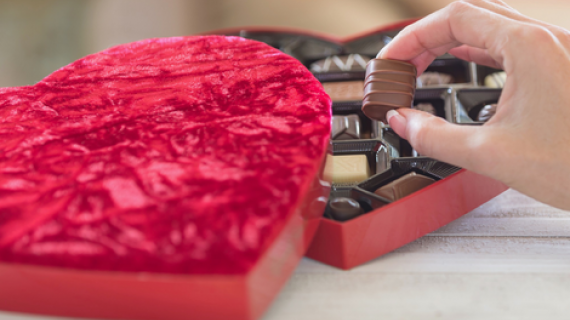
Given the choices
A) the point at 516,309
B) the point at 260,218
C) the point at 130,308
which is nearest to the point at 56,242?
the point at 130,308

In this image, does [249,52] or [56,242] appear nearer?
[56,242]

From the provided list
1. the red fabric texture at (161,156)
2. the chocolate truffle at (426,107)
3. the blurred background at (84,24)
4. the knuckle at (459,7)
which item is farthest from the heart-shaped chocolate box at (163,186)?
the blurred background at (84,24)

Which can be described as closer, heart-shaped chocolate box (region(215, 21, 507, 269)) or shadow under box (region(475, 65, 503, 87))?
heart-shaped chocolate box (region(215, 21, 507, 269))

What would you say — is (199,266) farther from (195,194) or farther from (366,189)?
(366,189)

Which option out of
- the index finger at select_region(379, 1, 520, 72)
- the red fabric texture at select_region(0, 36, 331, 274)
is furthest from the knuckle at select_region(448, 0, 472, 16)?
the red fabric texture at select_region(0, 36, 331, 274)

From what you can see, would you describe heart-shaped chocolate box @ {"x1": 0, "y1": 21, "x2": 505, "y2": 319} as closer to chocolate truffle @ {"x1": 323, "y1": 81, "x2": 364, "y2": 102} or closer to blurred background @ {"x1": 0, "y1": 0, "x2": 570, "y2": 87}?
chocolate truffle @ {"x1": 323, "y1": 81, "x2": 364, "y2": 102}

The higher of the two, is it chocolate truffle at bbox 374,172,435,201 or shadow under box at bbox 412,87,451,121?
chocolate truffle at bbox 374,172,435,201
